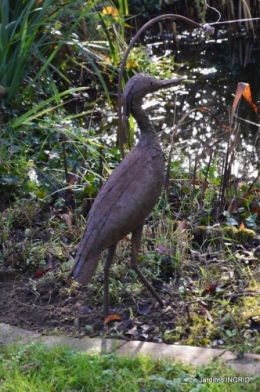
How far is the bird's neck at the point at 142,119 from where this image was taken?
3.69m

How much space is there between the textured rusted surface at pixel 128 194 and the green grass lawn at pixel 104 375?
0.45m

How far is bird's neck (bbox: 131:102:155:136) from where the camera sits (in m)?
3.69

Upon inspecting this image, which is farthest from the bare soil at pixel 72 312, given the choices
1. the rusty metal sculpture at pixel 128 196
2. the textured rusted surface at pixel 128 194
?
the textured rusted surface at pixel 128 194

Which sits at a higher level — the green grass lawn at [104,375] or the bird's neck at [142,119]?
the bird's neck at [142,119]

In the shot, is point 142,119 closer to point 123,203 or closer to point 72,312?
point 123,203

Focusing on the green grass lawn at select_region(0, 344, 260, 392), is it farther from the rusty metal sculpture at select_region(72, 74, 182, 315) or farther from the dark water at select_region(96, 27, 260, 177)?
the dark water at select_region(96, 27, 260, 177)

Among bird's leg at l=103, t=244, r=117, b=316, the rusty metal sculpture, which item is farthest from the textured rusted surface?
bird's leg at l=103, t=244, r=117, b=316

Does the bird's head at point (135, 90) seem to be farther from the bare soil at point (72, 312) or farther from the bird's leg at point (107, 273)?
the bare soil at point (72, 312)

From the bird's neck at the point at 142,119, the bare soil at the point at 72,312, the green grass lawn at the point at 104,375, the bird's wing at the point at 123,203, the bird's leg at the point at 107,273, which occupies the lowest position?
the bare soil at the point at 72,312

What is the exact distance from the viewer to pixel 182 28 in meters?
12.6

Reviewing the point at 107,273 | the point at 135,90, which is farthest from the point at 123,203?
the point at 135,90

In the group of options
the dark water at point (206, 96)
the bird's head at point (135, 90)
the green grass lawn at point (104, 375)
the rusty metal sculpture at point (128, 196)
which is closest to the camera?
the green grass lawn at point (104, 375)

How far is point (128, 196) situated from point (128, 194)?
1cm

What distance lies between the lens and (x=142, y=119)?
3723mm
